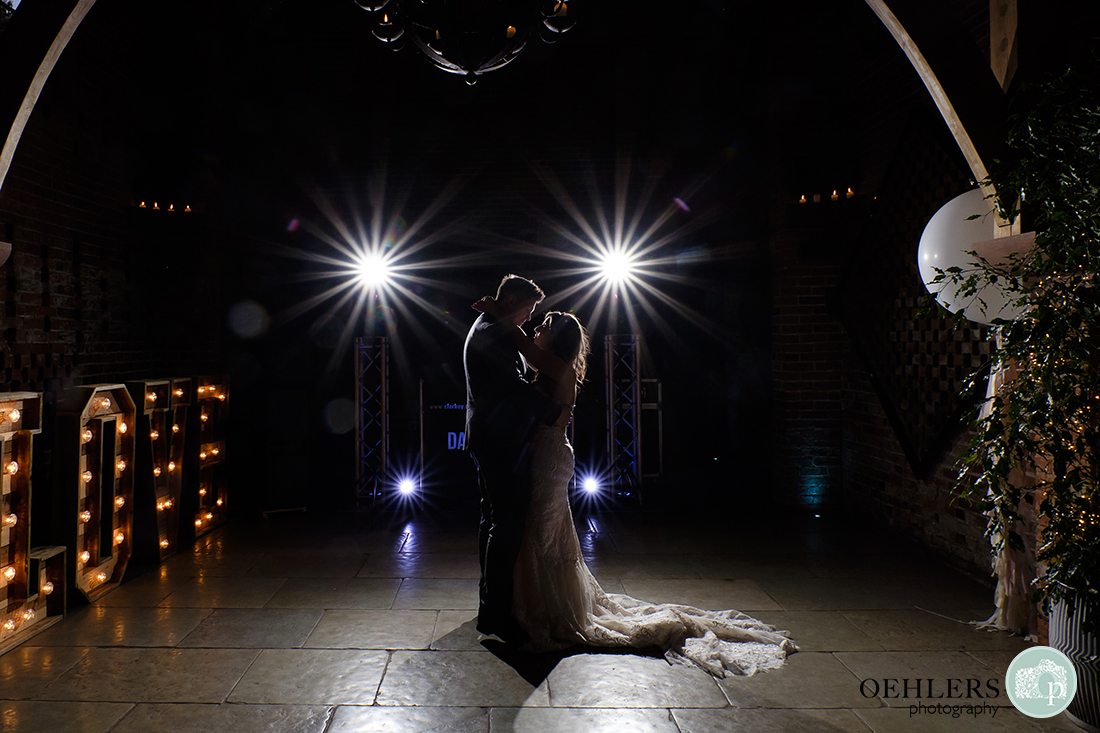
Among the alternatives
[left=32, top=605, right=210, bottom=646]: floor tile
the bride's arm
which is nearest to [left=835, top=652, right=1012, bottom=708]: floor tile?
the bride's arm

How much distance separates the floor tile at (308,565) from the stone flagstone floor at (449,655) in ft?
0.07

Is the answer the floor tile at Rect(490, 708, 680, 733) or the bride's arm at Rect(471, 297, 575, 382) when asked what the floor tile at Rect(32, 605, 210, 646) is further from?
the bride's arm at Rect(471, 297, 575, 382)

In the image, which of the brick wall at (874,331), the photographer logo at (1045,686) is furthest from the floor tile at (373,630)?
the brick wall at (874,331)

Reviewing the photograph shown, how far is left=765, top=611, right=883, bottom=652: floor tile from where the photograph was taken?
9.86 feet

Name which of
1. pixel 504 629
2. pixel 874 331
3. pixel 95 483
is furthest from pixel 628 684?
pixel 874 331

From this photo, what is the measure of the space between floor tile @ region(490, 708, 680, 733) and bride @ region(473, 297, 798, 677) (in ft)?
1.67

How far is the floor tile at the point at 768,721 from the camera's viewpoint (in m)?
2.33

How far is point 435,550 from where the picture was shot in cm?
462

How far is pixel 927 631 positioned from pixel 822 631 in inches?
20.4

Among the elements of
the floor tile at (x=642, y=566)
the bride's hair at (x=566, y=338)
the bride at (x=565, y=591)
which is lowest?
the floor tile at (x=642, y=566)

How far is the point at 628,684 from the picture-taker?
8.66ft

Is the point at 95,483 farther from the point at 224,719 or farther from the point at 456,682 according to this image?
the point at 456,682

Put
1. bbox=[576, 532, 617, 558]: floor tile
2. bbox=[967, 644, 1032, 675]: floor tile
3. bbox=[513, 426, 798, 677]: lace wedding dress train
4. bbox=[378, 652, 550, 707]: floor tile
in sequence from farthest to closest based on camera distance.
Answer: bbox=[576, 532, 617, 558]: floor tile < bbox=[513, 426, 798, 677]: lace wedding dress train < bbox=[967, 644, 1032, 675]: floor tile < bbox=[378, 652, 550, 707]: floor tile

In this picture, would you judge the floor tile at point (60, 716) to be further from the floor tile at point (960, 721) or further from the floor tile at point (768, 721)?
the floor tile at point (960, 721)
